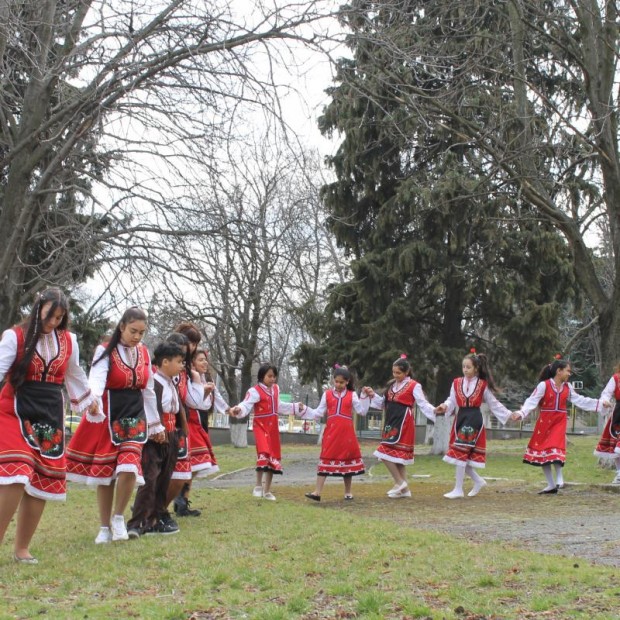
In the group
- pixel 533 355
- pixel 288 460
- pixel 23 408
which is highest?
pixel 533 355

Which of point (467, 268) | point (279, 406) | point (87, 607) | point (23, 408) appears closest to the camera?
point (87, 607)

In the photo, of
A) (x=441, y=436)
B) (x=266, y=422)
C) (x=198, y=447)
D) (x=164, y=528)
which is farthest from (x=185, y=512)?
(x=441, y=436)

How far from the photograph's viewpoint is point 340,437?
12.1 metres

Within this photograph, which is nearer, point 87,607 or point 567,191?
point 87,607

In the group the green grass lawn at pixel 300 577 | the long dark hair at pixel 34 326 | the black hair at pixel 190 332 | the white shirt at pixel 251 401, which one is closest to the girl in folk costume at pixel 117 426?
the green grass lawn at pixel 300 577

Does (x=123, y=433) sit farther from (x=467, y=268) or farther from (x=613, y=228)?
(x=467, y=268)

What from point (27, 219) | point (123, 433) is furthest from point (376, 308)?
point (123, 433)

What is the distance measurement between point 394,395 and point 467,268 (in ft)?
34.6

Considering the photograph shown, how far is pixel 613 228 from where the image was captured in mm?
16188

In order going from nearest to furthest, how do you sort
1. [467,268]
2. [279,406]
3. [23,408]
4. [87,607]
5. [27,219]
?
[87,607] → [23,408] → [27,219] → [279,406] → [467,268]

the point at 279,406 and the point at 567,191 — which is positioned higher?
the point at 567,191

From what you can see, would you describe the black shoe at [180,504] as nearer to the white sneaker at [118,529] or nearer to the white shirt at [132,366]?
the white sneaker at [118,529]

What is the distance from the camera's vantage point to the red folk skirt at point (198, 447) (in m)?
10.2

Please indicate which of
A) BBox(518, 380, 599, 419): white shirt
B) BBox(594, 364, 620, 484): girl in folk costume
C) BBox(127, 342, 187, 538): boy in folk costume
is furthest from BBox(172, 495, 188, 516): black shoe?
BBox(594, 364, 620, 484): girl in folk costume
